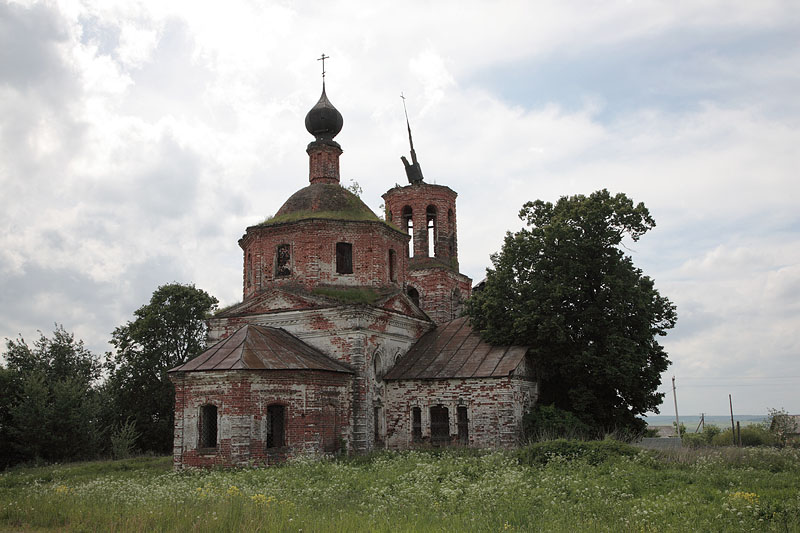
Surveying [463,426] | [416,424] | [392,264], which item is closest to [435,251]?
[392,264]

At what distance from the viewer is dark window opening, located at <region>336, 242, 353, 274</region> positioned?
20.9 m

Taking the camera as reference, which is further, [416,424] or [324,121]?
[324,121]

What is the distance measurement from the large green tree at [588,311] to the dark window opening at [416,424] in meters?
3.11

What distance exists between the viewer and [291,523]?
851 cm

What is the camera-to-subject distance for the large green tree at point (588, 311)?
62.2 ft

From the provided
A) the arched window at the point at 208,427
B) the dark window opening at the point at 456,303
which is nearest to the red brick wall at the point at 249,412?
the arched window at the point at 208,427

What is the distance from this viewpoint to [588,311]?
62.5ft

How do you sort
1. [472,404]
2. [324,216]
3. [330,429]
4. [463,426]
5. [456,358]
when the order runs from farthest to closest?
1. [324,216]
2. [456,358]
3. [463,426]
4. [472,404]
5. [330,429]

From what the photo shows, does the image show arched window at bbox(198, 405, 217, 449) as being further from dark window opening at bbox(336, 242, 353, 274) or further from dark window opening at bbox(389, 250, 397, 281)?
dark window opening at bbox(389, 250, 397, 281)

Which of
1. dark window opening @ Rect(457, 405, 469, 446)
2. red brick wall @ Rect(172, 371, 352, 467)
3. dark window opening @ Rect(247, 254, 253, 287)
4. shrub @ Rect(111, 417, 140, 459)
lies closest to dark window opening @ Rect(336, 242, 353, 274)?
dark window opening @ Rect(247, 254, 253, 287)

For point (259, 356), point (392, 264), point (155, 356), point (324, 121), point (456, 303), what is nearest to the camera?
point (259, 356)

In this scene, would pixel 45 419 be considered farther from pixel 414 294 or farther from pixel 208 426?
pixel 414 294

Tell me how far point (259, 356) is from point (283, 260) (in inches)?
184

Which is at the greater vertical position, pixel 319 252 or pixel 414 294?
pixel 319 252
